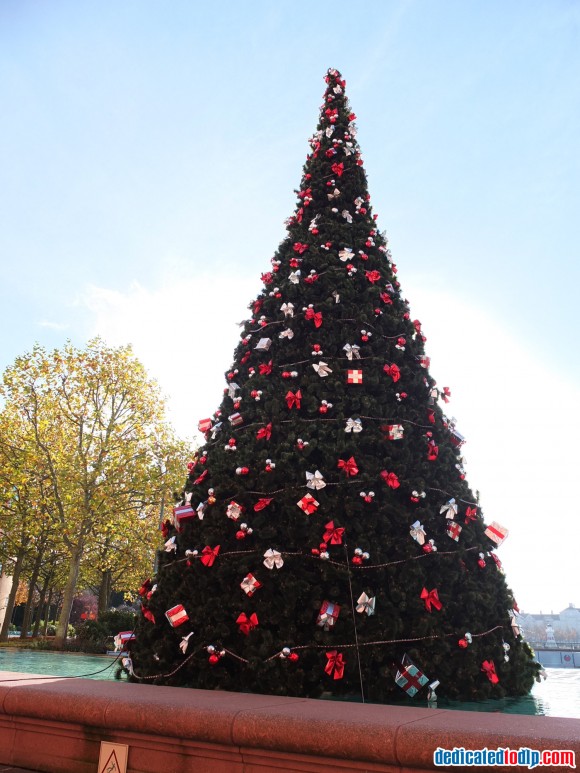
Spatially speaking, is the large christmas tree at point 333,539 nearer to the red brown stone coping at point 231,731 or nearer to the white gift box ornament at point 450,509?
the white gift box ornament at point 450,509

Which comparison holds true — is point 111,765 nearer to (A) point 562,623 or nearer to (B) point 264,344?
(B) point 264,344

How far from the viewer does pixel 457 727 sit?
3148 mm

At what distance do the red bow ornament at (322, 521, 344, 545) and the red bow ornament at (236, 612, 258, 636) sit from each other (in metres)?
1.01

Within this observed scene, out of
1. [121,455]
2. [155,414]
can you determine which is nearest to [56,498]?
[121,455]

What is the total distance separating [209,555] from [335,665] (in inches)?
63.4

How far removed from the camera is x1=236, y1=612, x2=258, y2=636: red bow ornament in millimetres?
5277

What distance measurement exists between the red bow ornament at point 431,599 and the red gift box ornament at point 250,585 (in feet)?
5.32

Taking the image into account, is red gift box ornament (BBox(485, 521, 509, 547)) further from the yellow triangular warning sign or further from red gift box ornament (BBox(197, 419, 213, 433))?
the yellow triangular warning sign

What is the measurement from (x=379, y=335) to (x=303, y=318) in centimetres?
100

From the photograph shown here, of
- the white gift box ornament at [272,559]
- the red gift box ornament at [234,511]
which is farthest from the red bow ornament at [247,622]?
the red gift box ornament at [234,511]

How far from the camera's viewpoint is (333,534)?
5484 millimetres

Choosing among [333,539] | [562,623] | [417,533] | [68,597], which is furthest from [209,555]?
[562,623]

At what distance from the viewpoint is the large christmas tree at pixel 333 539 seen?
5.25 meters

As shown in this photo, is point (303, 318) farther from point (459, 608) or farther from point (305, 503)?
point (459, 608)
